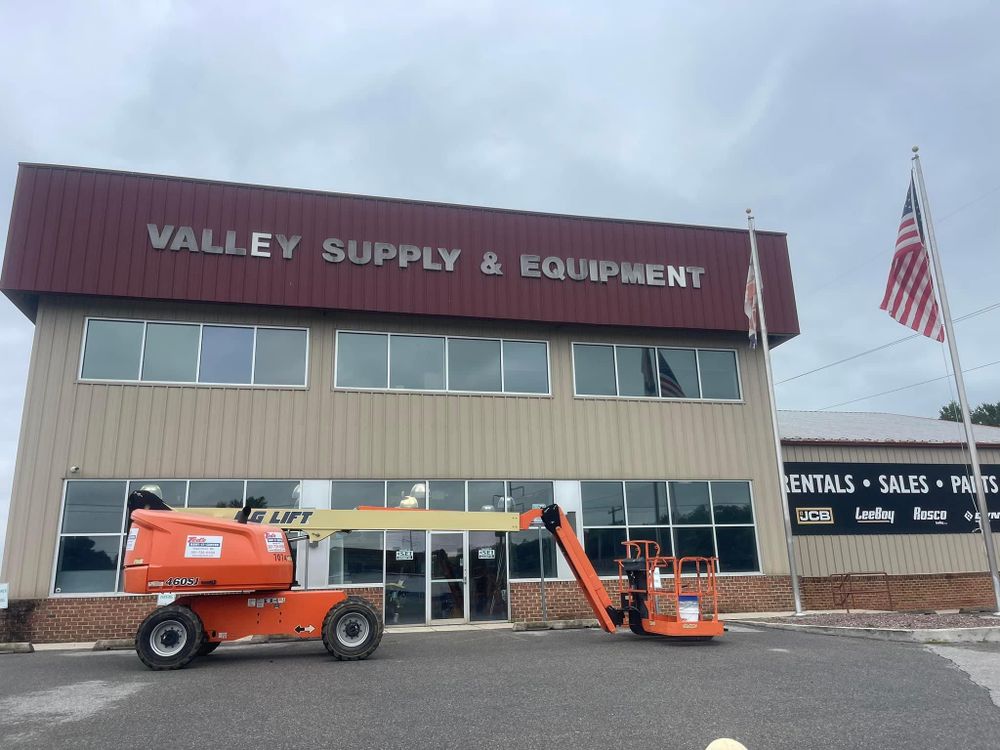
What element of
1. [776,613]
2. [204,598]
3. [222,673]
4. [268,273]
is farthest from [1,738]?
[776,613]

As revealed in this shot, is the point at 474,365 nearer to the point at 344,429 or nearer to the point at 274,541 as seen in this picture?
the point at 344,429

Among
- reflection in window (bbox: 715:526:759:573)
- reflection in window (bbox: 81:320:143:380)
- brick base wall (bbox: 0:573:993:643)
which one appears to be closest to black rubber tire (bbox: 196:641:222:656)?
brick base wall (bbox: 0:573:993:643)

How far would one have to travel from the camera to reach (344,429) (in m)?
17.6

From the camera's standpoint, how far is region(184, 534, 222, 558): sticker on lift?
10919mm

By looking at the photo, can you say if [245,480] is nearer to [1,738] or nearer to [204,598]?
[204,598]

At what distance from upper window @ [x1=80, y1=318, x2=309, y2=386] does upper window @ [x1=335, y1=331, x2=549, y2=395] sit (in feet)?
3.88

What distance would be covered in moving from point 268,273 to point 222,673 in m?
9.92

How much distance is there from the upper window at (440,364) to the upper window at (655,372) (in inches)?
45.5

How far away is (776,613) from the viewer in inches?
744

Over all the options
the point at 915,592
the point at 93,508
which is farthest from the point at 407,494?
the point at 915,592

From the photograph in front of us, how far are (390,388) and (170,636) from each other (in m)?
8.38

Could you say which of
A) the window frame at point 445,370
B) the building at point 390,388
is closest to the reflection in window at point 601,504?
the building at point 390,388

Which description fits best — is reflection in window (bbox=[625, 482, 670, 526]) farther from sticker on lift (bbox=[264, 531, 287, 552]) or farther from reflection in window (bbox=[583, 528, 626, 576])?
sticker on lift (bbox=[264, 531, 287, 552])

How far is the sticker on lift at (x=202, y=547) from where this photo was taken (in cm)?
1092
